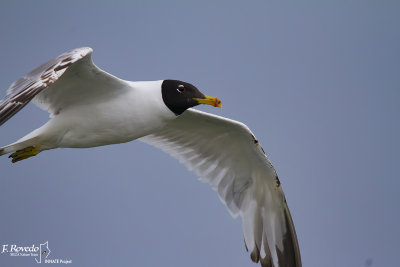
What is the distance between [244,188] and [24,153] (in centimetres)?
279

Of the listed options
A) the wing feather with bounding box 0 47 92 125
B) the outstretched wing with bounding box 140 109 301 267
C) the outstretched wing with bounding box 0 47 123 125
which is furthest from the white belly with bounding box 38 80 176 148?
the outstretched wing with bounding box 140 109 301 267

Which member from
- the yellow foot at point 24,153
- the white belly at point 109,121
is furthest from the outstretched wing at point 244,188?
the yellow foot at point 24,153

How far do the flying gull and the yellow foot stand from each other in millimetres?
10

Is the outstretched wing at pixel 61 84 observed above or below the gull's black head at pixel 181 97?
above

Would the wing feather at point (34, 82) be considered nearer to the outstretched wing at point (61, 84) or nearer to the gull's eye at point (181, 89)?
the outstretched wing at point (61, 84)

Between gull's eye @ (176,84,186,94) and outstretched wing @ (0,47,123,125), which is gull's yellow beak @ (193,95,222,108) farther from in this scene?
outstretched wing @ (0,47,123,125)

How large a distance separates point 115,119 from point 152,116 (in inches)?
14.9

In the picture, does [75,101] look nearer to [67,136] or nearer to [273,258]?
[67,136]

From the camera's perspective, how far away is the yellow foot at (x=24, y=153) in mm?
6855

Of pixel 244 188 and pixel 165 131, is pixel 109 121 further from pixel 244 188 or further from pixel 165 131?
pixel 244 188

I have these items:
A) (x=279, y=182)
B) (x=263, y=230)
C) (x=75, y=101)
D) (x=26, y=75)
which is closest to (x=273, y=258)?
(x=263, y=230)

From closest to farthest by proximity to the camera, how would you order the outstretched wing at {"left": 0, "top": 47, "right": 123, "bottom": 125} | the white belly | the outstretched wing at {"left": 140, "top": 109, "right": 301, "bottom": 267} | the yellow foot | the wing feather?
the wing feather, the outstretched wing at {"left": 0, "top": 47, "right": 123, "bottom": 125}, the white belly, the yellow foot, the outstretched wing at {"left": 140, "top": 109, "right": 301, "bottom": 267}

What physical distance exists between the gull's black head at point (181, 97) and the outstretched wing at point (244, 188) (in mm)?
1215

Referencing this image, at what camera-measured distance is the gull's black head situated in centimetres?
682
